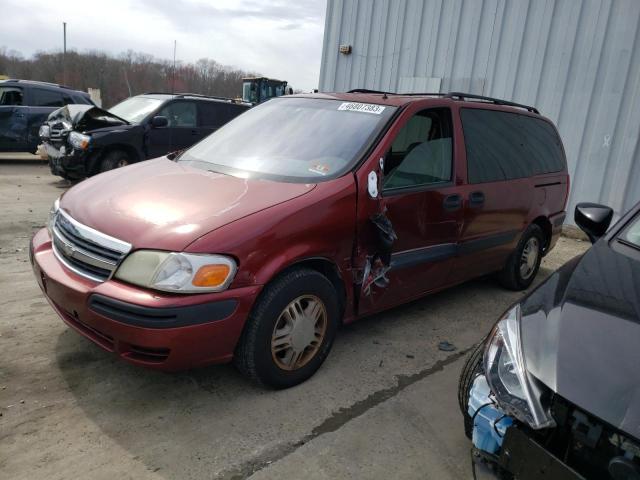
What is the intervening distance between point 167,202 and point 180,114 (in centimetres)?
688

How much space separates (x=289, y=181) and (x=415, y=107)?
114 cm

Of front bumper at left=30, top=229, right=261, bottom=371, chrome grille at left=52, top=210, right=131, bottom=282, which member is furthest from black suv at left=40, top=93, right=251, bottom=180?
front bumper at left=30, top=229, right=261, bottom=371

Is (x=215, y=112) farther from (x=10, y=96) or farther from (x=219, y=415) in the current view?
(x=219, y=415)

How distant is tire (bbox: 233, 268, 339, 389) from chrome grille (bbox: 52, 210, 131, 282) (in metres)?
0.73

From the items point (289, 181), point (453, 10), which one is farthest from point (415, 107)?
point (453, 10)

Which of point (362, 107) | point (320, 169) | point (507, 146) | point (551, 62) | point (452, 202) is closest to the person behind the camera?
point (320, 169)

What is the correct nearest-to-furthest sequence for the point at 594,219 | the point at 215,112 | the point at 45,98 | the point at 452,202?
the point at 594,219
the point at 452,202
the point at 215,112
the point at 45,98

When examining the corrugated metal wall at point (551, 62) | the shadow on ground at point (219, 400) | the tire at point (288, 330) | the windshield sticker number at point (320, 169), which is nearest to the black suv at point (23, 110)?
the corrugated metal wall at point (551, 62)

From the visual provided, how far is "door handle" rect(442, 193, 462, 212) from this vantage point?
144 inches

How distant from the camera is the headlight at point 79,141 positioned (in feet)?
25.8

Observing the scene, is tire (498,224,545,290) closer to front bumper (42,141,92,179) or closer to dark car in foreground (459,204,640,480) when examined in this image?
dark car in foreground (459,204,640,480)

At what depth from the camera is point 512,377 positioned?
1.86m

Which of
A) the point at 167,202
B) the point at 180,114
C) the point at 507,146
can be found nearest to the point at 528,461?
the point at 167,202

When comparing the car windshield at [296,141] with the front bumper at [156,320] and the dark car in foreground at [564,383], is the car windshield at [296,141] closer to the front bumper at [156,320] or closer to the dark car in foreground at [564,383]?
the front bumper at [156,320]
